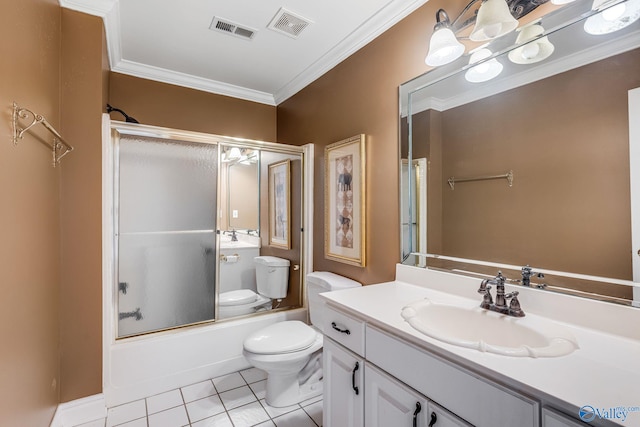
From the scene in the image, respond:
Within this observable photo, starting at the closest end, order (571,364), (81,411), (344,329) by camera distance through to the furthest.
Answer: (571,364)
(344,329)
(81,411)

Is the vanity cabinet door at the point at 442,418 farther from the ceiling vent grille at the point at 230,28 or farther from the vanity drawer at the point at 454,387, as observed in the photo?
the ceiling vent grille at the point at 230,28

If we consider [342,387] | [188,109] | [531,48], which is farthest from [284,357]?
[188,109]

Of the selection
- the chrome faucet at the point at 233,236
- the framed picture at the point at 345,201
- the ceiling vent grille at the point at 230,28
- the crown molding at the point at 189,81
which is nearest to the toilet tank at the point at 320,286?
the framed picture at the point at 345,201

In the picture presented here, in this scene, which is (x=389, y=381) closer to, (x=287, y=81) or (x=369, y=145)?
(x=369, y=145)

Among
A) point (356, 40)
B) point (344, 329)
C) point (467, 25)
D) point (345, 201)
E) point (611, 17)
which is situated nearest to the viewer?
point (611, 17)

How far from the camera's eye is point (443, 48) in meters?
1.38

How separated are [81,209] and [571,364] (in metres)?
2.30

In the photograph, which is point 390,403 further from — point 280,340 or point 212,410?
point 212,410

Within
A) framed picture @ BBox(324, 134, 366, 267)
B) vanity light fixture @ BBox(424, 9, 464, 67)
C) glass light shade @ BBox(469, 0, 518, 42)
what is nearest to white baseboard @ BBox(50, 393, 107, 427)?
framed picture @ BBox(324, 134, 366, 267)

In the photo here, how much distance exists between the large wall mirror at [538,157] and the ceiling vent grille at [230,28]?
47.7 inches

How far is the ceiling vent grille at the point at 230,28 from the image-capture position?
192cm

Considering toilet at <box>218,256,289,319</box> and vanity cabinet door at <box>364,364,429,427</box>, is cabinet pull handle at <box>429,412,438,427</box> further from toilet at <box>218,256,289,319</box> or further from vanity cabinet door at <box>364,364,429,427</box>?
toilet at <box>218,256,289,319</box>

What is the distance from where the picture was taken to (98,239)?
1750mm

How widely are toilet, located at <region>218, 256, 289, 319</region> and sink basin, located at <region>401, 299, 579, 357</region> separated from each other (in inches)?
61.8
